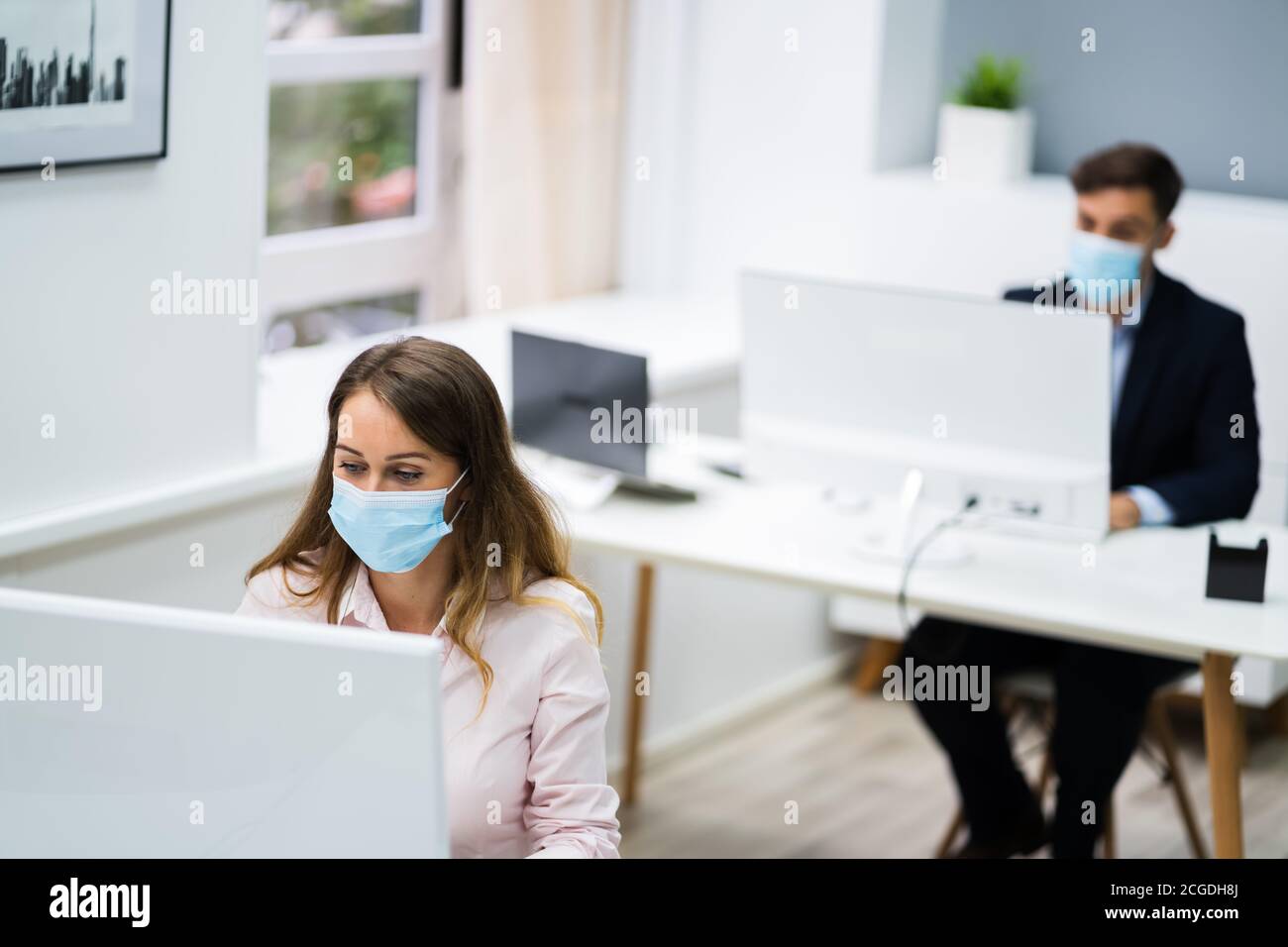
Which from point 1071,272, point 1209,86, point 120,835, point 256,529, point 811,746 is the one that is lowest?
point 811,746

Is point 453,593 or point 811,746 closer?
point 453,593

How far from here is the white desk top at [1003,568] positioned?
2.48 m

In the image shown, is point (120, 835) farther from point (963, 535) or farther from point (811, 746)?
point (811, 746)

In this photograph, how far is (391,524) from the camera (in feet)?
5.67

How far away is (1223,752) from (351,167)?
214 centimetres

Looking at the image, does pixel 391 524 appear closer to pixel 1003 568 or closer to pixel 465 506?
pixel 465 506

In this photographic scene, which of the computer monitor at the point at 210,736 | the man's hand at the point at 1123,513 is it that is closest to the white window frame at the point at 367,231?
the man's hand at the point at 1123,513

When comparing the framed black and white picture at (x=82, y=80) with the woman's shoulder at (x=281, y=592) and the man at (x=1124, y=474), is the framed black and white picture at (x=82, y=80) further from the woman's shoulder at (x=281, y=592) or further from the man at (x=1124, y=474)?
the man at (x=1124, y=474)

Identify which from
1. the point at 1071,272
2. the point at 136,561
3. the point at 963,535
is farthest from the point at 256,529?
the point at 1071,272

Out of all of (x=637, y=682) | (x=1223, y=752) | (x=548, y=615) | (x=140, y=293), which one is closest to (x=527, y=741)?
(x=548, y=615)

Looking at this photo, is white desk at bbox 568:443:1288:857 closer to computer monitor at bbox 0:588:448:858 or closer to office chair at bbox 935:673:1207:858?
office chair at bbox 935:673:1207:858

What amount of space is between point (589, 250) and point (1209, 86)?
149 centimetres

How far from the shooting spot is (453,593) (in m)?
1.75
